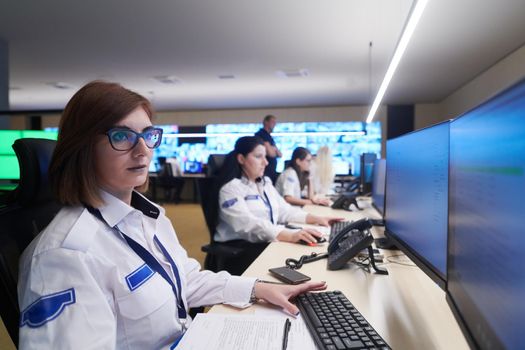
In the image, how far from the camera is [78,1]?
11.6 feet

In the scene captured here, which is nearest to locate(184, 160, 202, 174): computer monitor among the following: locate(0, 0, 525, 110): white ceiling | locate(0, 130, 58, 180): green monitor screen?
locate(0, 0, 525, 110): white ceiling

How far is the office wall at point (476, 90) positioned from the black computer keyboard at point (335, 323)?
256cm

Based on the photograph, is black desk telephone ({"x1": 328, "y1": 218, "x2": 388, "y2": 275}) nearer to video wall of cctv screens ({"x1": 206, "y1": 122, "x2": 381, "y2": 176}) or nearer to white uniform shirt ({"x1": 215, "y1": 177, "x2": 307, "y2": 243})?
white uniform shirt ({"x1": 215, "y1": 177, "x2": 307, "y2": 243})

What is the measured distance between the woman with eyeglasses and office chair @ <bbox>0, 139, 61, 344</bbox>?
0.33ft

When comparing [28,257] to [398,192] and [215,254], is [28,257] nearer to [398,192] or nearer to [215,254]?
[398,192]

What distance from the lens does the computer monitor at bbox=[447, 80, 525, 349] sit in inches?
17.6

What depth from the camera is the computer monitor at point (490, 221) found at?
448 mm

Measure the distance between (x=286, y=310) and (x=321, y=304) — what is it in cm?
11

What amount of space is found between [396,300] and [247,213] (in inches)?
49.4

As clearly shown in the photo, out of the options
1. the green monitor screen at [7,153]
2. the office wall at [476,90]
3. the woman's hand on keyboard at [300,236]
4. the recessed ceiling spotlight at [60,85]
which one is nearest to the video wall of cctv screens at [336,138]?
the office wall at [476,90]

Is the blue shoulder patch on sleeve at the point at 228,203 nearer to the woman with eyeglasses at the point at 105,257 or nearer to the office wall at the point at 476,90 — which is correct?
the woman with eyeglasses at the point at 105,257

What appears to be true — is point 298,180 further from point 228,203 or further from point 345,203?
point 228,203

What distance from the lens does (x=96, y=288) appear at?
2.61ft

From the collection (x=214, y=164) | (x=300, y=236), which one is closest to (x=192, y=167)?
(x=214, y=164)
